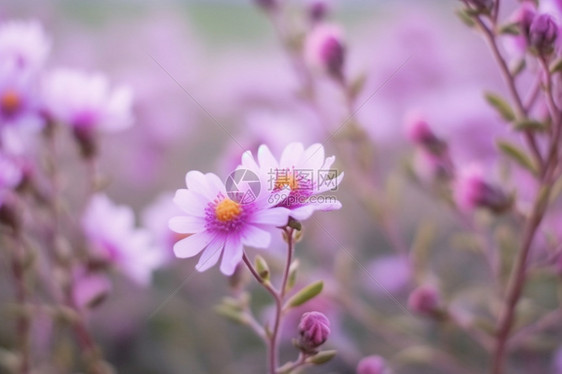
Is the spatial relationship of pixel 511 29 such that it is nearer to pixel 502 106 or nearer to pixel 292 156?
pixel 502 106

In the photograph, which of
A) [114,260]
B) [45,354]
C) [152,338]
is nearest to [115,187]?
[152,338]

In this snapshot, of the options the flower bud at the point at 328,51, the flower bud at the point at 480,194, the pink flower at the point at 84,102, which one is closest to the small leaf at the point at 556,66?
the flower bud at the point at 480,194

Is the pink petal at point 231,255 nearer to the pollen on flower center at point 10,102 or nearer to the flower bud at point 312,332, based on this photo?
the flower bud at point 312,332

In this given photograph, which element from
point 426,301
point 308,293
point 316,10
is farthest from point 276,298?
point 316,10

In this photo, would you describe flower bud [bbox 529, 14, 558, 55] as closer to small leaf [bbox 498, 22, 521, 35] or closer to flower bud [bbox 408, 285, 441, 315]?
small leaf [bbox 498, 22, 521, 35]

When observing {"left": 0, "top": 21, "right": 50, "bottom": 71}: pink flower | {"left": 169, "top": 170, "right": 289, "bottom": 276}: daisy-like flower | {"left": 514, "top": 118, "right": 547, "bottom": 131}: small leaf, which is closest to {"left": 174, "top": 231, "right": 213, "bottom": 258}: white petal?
{"left": 169, "top": 170, "right": 289, "bottom": 276}: daisy-like flower

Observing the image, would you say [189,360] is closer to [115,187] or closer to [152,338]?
[152,338]
